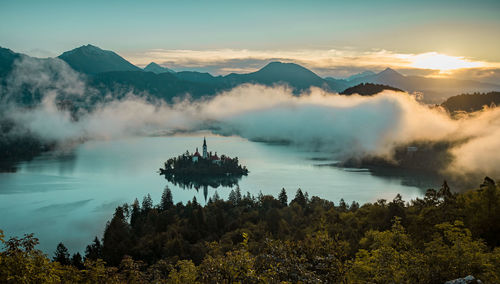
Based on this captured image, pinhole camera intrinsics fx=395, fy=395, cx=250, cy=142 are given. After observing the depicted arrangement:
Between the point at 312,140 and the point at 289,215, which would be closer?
the point at 289,215

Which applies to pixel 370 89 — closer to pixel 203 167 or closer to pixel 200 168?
pixel 203 167

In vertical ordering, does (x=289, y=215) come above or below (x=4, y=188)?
above

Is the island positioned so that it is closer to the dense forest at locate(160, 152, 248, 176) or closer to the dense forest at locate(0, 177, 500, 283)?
the dense forest at locate(160, 152, 248, 176)

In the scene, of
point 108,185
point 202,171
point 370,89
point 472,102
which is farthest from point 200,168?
point 370,89

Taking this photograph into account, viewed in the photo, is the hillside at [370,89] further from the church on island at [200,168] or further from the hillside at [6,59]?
the hillside at [6,59]

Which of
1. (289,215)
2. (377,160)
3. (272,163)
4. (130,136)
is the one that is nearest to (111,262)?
(289,215)

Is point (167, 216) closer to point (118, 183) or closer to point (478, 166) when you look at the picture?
point (118, 183)

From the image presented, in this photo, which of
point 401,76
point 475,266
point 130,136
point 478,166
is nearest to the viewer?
point 475,266

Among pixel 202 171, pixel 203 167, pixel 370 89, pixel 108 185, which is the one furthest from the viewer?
pixel 370 89
